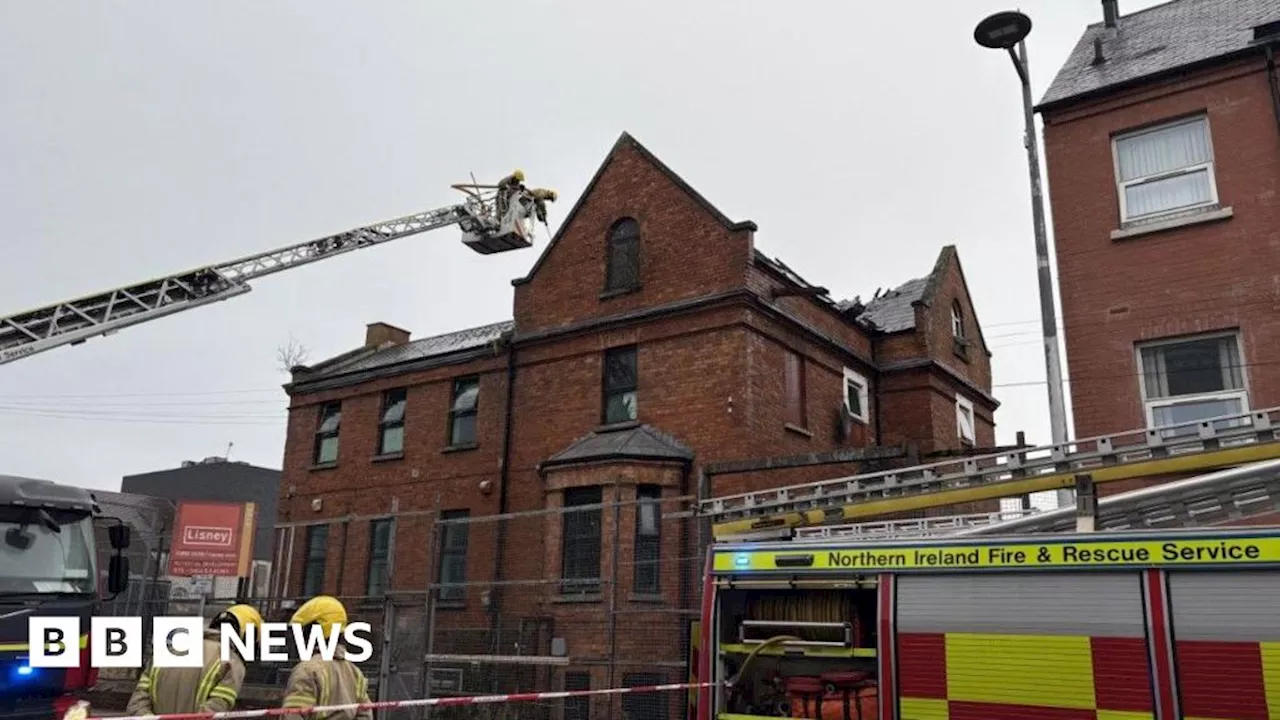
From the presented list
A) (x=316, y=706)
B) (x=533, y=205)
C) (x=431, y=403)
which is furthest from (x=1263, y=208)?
(x=431, y=403)

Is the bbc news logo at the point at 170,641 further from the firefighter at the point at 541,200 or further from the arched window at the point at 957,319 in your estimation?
the arched window at the point at 957,319

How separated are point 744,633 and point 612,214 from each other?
1376 centimetres

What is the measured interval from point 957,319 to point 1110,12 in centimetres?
1127

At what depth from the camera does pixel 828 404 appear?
20.9m

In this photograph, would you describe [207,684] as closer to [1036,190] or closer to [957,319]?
[1036,190]

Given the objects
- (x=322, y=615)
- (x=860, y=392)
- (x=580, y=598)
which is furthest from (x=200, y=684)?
(x=860, y=392)

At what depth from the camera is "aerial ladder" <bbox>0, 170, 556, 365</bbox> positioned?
53.2 feet

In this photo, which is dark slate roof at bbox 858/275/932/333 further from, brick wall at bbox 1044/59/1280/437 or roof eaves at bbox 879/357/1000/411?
brick wall at bbox 1044/59/1280/437

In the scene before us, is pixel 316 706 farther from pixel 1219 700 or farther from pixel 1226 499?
pixel 1226 499

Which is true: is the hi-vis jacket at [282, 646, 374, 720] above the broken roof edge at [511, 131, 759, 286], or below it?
below

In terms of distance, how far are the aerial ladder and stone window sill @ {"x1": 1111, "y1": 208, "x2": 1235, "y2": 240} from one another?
14.9 meters

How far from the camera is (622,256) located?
68.2 ft

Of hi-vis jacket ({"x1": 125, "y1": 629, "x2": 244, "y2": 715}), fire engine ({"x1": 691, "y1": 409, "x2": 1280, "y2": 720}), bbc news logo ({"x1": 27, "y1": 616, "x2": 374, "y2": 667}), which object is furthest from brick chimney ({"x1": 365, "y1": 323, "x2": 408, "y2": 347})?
hi-vis jacket ({"x1": 125, "y1": 629, "x2": 244, "y2": 715})

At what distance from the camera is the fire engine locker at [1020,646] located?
6.50 m
